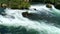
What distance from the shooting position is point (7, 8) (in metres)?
22.3

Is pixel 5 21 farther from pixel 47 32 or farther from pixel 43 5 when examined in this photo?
pixel 43 5

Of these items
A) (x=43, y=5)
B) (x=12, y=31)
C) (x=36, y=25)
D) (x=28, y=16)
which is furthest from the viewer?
(x=43, y=5)

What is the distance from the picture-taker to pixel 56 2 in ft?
86.0

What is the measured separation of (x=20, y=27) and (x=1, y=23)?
6.00 ft

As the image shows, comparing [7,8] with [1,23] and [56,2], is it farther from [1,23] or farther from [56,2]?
[56,2]

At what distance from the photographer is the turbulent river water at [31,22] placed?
16922 mm

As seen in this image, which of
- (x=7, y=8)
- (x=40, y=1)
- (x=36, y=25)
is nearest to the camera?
(x=36, y=25)

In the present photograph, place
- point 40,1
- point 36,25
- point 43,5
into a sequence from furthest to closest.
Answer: point 40,1 → point 43,5 → point 36,25

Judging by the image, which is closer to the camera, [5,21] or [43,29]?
[43,29]

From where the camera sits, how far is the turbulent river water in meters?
16.9

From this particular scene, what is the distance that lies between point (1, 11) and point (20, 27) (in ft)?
14.0

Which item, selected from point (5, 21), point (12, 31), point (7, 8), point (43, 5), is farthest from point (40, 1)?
point (12, 31)

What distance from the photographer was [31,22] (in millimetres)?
18969

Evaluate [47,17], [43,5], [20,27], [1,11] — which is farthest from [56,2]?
[20,27]
